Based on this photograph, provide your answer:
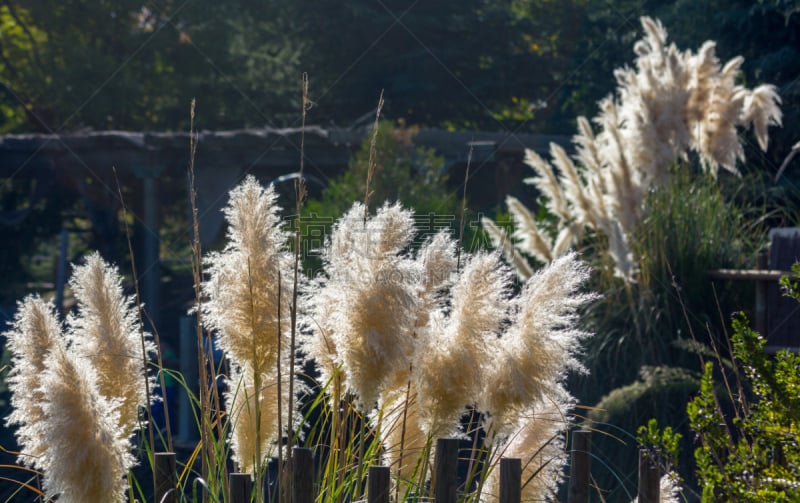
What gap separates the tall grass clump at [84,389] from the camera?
162 cm

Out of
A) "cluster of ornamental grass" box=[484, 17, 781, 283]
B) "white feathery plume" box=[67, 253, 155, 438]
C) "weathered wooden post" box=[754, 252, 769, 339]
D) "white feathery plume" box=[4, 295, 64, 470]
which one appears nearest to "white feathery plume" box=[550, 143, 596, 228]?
"cluster of ornamental grass" box=[484, 17, 781, 283]

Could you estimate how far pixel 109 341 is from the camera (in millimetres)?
1909

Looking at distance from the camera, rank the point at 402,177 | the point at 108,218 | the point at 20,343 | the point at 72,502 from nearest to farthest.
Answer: the point at 72,502, the point at 20,343, the point at 402,177, the point at 108,218

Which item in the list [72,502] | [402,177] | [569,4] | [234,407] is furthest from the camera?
[569,4]

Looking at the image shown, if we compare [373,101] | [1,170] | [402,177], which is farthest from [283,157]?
[373,101]

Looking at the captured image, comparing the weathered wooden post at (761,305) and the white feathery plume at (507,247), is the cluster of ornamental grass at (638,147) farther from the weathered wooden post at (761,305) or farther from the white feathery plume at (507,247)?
the weathered wooden post at (761,305)

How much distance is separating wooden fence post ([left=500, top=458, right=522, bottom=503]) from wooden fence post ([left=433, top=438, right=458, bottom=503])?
0.32 ft

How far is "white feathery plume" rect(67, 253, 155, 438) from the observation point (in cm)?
190

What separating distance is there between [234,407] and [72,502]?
0.42 metres

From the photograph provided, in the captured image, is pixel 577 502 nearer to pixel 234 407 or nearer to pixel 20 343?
pixel 234 407

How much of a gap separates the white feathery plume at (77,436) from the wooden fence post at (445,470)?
2.00 feet

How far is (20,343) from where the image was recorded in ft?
6.08

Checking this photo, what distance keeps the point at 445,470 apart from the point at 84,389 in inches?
28.1

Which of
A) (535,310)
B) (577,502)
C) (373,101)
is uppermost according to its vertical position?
(373,101)
